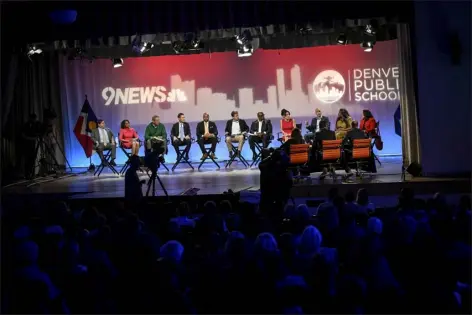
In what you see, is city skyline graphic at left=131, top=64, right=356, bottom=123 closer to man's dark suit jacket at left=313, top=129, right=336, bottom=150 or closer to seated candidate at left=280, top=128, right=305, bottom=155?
man's dark suit jacket at left=313, top=129, right=336, bottom=150

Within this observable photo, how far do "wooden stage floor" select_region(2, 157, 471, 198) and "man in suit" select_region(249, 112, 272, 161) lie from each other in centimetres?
74

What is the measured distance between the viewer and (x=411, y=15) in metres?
9.98

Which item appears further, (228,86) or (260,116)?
(228,86)

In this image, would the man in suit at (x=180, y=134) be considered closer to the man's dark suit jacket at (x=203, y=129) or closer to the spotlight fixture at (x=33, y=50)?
the man's dark suit jacket at (x=203, y=129)

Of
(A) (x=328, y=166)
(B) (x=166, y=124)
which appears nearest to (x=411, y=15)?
(A) (x=328, y=166)

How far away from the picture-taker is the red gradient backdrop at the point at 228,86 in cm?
1475

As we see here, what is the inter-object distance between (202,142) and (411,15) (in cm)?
527

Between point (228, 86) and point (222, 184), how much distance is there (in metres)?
5.58

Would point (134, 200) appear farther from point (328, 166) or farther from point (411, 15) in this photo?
point (411, 15)

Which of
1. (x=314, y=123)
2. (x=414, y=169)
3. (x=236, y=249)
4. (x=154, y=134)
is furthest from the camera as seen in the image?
(x=314, y=123)

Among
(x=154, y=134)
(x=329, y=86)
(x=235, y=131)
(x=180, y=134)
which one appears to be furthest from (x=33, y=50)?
(x=329, y=86)

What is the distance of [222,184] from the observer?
1006 cm

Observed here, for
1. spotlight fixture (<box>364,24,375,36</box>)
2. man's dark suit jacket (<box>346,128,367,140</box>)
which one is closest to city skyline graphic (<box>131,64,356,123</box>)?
spotlight fixture (<box>364,24,375,36</box>)

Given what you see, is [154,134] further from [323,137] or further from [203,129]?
[323,137]
